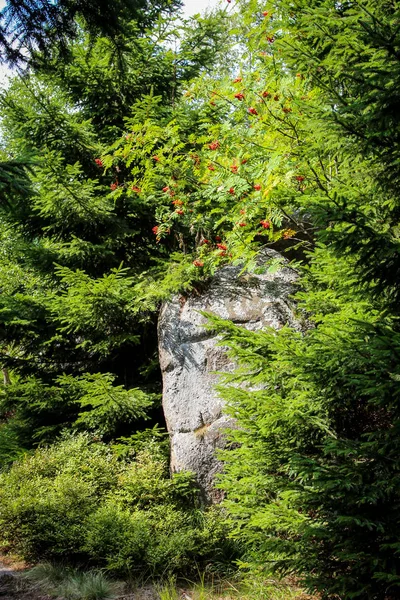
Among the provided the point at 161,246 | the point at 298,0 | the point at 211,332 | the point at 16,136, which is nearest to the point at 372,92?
the point at 298,0

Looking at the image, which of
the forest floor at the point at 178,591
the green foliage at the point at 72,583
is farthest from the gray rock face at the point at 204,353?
the green foliage at the point at 72,583

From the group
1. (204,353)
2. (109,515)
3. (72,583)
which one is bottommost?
(72,583)

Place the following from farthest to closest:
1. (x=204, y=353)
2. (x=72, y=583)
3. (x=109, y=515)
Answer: (x=204, y=353) → (x=109, y=515) → (x=72, y=583)

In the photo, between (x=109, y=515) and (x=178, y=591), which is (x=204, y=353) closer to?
(x=109, y=515)

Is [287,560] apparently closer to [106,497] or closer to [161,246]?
[106,497]

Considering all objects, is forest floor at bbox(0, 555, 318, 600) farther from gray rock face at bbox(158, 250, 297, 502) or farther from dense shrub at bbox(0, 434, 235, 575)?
gray rock face at bbox(158, 250, 297, 502)

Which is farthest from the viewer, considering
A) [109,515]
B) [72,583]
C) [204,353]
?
[204,353]

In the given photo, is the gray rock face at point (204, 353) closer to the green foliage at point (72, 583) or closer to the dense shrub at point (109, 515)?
the dense shrub at point (109, 515)

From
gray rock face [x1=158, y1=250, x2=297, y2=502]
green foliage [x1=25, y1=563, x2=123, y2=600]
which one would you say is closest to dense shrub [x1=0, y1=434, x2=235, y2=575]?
green foliage [x1=25, y1=563, x2=123, y2=600]

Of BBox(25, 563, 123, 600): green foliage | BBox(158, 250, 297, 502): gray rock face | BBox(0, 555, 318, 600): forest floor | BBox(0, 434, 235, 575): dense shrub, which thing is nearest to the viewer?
BBox(0, 555, 318, 600): forest floor

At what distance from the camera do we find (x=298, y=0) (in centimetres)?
333

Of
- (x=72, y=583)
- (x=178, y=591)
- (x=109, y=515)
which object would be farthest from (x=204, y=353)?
(x=72, y=583)

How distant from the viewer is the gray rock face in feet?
17.7

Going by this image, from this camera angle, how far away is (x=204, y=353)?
5871mm
